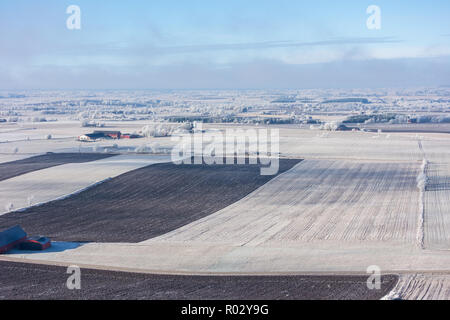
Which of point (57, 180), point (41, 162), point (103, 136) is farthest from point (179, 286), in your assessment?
point (103, 136)

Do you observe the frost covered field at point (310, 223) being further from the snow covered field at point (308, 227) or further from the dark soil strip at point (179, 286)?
the dark soil strip at point (179, 286)

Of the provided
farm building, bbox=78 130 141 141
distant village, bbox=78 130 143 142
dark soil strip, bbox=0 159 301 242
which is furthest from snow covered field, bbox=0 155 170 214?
farm building, bbox=78 130 141 141

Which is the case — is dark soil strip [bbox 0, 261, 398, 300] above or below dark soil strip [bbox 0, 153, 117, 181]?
below

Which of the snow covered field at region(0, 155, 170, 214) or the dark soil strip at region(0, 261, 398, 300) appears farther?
the snow covered field at region(0, 155, 170, 214)

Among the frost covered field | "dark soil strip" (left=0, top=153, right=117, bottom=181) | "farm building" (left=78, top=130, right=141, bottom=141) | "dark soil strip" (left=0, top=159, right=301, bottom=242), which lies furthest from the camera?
"farm building" (left=78, top=130, right=141, bottom=141)

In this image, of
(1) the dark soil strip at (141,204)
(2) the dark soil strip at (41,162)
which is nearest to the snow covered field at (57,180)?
(1) the dark soil strip at (141,204)

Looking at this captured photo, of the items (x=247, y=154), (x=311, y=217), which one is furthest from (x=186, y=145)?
(x=311, y=217)

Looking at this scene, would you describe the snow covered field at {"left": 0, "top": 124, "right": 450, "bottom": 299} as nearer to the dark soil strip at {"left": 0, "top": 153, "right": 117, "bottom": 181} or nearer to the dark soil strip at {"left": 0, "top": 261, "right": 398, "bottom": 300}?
the dark soil strip at {"left": 0, "top": 261, "right": 398, "bottom": 300}

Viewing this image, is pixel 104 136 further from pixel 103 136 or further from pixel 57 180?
pixel 57 180
